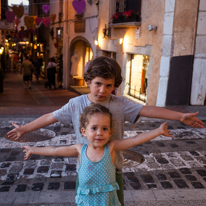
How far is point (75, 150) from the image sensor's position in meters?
2.37

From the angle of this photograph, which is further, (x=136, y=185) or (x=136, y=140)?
(x=136, y=185)

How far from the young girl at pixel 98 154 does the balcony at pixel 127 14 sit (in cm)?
902

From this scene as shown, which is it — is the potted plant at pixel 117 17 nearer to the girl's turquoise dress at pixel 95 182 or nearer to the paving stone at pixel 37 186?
the paving stone at pixel 37 186

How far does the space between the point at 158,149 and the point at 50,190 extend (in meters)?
2.33

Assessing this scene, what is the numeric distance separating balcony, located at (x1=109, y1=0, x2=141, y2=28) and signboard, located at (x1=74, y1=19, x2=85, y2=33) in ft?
14.1

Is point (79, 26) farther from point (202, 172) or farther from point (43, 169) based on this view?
point (202, 172)

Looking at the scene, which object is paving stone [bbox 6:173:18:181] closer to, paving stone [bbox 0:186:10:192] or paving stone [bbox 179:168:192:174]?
paving stone [bbox 0:186:10:192]

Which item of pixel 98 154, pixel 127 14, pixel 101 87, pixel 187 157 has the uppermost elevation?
pixel 127 14

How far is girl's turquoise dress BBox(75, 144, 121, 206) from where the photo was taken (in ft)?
7.29

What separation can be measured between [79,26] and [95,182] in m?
16.3

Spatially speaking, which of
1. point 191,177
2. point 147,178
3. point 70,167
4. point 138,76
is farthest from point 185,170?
point 138,76

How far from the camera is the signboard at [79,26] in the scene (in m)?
17.3

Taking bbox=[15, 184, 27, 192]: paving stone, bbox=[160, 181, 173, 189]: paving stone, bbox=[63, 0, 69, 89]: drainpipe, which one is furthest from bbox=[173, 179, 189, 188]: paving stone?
bbox=[63, 0, 69, 89]: drainpipe

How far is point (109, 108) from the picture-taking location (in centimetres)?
237
